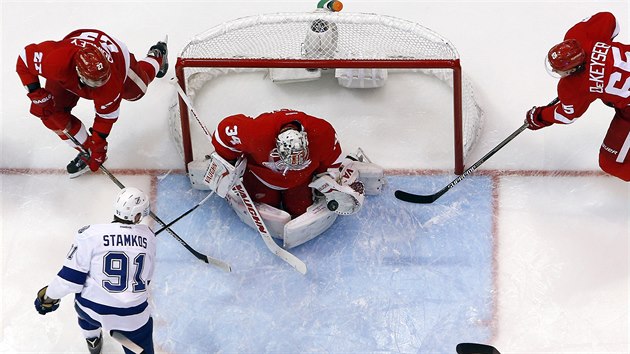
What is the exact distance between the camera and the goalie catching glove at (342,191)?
4.09m

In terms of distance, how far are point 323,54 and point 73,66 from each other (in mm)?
988

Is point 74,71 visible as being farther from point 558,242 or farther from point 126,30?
point 558,242

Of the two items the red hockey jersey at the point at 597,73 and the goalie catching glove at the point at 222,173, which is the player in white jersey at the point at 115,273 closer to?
the goalie catching glove at the point at 222,173

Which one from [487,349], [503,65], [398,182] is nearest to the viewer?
[487,349]

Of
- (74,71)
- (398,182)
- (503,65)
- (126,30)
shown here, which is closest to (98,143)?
(74,71)

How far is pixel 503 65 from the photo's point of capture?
4809 mm

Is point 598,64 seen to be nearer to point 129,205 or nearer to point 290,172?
point 290,172

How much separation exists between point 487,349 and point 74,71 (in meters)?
1.86

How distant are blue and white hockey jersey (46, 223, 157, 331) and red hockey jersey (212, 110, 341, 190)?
530 millimetres

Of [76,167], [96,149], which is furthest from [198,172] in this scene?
[76,167]

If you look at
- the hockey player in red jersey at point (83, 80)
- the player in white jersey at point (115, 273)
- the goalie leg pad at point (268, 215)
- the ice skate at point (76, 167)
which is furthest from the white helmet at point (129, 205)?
the ice skate at point (76, 167)

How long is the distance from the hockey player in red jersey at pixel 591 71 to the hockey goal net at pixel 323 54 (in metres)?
0.42

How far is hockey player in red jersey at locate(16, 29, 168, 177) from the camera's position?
3889 mm

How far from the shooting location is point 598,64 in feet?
12.5
